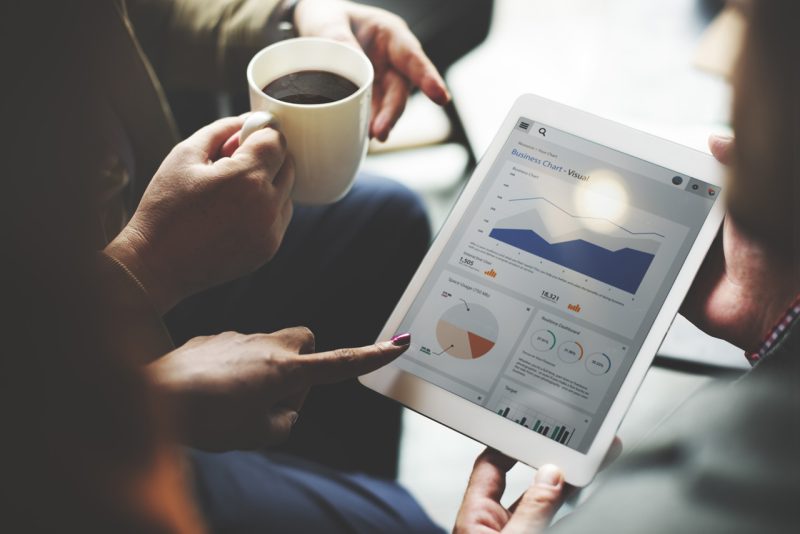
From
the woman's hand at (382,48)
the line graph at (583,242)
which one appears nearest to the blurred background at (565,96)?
the woman's hand at (382,48)

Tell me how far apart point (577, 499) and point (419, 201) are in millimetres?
604

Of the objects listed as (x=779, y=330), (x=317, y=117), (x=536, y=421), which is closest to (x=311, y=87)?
(x=317, y=117)

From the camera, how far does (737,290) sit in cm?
83

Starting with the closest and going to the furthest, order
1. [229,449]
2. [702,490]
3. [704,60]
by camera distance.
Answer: [702,490] → [229,449] → [704,60]

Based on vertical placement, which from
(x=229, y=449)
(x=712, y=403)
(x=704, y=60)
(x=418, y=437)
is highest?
(x=704, y=60)

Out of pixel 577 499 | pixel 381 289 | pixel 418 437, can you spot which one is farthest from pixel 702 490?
pixel 418 437

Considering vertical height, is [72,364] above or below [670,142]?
below

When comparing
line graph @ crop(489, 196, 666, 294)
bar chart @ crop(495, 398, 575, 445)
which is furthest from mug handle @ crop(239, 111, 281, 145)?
bar chart @ crop(495, 398, 575, 445)

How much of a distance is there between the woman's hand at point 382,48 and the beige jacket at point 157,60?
0.07 metres

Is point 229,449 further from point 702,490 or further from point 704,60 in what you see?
point 704,60

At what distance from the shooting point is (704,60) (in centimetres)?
163

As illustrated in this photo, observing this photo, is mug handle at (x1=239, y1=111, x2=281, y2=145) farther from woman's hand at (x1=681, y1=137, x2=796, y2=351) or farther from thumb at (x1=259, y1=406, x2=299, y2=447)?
woman's hand at (x1=681, y1=137, x2=796, y2=351)

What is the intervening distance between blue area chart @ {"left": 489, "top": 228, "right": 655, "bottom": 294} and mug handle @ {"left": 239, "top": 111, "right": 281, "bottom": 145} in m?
0.27

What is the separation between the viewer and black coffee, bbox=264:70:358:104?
806mm
